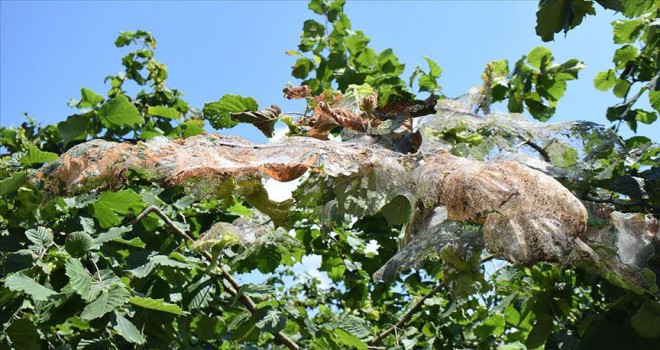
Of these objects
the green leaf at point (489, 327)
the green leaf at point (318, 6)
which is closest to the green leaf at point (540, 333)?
the green leaf at point (489, 327)

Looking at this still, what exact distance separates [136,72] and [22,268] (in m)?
2.90

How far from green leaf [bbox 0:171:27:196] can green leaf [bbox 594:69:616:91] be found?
2.66m

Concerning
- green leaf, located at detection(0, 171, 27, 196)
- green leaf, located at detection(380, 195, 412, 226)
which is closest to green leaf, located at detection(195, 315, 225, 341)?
green leaf, located at detection(0, 171, 27, 196)

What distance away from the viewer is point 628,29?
2.84 metres

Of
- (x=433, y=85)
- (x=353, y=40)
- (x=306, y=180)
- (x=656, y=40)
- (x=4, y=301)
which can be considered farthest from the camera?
(x=353, y=40)

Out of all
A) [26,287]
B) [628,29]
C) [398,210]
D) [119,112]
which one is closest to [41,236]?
[26,287]

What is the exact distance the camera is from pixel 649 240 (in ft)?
4.36

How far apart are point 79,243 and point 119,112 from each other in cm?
Answer: 51

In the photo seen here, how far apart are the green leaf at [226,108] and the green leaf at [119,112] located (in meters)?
0.59

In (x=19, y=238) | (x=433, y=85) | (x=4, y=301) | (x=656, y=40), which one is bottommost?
(x=4, y=301)

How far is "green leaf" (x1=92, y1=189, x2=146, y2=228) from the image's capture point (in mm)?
2073

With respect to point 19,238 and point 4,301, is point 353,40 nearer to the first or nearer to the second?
point 19,238

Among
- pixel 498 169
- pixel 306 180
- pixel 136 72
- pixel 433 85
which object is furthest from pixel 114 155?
pixel 136 72

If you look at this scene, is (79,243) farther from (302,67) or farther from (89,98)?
(302,67)
